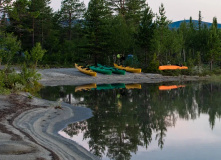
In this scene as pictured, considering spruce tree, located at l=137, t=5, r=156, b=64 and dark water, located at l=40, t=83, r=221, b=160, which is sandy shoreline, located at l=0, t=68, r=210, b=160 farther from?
spruce tree, located at l=137, t=5, r=156, b=64

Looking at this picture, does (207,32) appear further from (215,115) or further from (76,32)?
(215,115)

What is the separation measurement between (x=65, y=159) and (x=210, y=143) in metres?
5.69

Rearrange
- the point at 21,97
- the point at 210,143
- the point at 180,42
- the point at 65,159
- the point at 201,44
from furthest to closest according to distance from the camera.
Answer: the point at 201,44, the point at 180,42, the point at 21,97, the point at 210,143, the point at 65,159

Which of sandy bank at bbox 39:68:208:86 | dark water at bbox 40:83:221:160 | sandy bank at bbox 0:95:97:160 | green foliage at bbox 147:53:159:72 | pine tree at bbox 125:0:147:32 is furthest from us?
pine tree at bbox 125:0:147:32

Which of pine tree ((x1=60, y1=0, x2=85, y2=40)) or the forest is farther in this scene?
pine tree ((x1=60, y1=0, x2=85, y2=40))

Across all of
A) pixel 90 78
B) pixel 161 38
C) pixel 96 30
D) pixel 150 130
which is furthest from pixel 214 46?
pixel 150 130

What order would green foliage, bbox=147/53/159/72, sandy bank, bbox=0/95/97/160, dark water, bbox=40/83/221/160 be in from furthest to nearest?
green foliage, bbox=147/53/159/72 → dark water, bbox=40/83/221/160 → sandy bank, bbox=0/95/97/160

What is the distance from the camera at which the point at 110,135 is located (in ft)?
37.0

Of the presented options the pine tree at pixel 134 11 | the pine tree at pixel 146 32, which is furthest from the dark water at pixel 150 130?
the pine tree at pixel 134 11

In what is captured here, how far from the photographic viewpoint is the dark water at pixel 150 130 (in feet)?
31.2

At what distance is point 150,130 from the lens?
40.6 ft

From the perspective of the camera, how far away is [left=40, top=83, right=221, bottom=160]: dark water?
9521 mm

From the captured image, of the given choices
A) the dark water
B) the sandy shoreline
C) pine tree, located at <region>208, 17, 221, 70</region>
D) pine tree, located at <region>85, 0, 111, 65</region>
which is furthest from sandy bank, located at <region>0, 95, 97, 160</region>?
pine tree, located at <region>208, 17, 221, 70</region>

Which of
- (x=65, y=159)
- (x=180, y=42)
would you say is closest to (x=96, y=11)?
(x=180, y=42)
